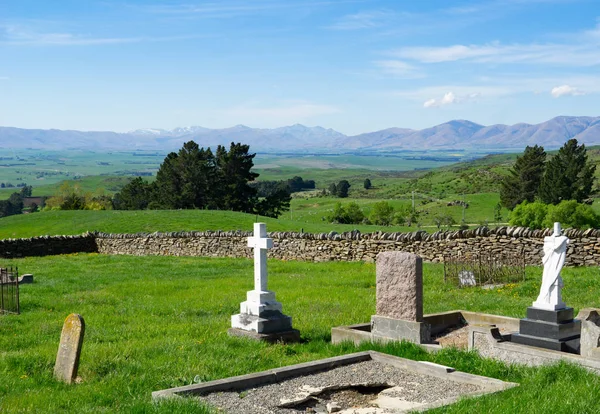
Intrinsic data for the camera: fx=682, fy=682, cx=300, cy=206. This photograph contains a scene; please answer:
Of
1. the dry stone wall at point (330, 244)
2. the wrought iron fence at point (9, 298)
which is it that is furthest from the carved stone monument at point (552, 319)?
the dry stone wall at point (330, 244)

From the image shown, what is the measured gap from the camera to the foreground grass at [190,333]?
30.2ft

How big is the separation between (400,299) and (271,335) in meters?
2.60

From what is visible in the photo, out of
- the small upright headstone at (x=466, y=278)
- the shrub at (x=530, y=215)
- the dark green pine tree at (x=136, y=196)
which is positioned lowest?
the shrub at (x=530, y=215)

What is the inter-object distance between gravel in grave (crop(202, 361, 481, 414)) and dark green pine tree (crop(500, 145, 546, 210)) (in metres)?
100

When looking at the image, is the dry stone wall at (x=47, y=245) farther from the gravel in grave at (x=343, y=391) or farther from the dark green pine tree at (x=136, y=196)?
the dark green pine tree at (x=136, y=196)

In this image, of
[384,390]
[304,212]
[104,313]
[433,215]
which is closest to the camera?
[384,390]

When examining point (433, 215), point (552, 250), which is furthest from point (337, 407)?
point (433, 215)

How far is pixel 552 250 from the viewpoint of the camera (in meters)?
12.3

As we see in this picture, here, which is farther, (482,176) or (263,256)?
(482,176)

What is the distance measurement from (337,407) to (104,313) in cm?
893

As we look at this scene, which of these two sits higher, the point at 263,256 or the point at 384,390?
the point at 263,256

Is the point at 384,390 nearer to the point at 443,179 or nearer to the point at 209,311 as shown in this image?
the point at 209,311

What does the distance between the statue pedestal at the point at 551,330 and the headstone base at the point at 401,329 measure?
5.19 feet

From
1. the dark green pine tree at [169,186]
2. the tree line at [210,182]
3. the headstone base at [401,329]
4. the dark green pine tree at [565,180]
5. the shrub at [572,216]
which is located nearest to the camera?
the headstone base at [401,329]
